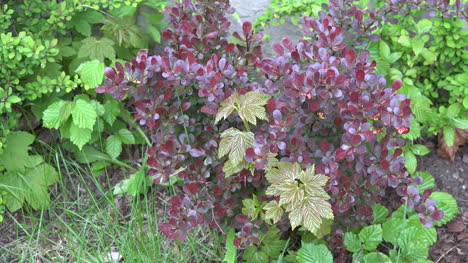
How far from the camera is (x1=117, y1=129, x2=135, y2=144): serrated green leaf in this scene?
290 cm

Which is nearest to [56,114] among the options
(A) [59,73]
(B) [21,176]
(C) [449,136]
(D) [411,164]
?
(A) [59,73]

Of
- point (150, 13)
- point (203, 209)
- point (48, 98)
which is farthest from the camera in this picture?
point (150, 13)

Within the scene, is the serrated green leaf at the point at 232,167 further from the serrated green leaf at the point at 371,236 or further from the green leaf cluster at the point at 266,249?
the serrated green leaf at the point at 371,236

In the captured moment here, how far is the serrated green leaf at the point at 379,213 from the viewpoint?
2.40 meters

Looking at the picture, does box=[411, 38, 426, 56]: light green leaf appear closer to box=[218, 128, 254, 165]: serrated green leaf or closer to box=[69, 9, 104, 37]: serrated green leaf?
box=[218, 128, 254, 165]: serrated green leaf

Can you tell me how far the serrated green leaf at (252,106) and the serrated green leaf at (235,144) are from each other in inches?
3.0

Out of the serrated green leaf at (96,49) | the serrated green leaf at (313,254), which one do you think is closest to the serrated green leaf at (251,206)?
the serrated green leaf at (313,254)

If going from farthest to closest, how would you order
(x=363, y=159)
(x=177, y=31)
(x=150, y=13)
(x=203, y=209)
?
(x=150, y=13), (x=177, y=31), (x=203, y=209), (x=363, y=159)

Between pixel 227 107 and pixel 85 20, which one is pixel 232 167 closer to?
pixel 227 107

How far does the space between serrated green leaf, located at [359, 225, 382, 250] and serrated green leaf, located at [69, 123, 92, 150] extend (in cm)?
145

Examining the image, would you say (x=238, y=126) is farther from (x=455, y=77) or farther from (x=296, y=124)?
(x=455, y=77)

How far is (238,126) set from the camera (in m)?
2.28

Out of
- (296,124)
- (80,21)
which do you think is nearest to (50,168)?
(80,21)

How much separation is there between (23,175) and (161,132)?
970mm
